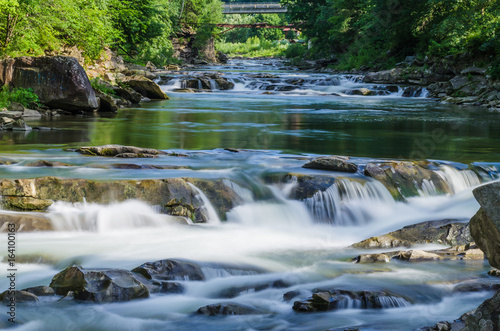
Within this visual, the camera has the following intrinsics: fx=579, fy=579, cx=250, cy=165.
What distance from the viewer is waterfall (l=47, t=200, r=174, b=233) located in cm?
715

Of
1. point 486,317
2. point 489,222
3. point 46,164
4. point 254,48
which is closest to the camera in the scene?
point 486,317

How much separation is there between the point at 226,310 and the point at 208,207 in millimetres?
3104

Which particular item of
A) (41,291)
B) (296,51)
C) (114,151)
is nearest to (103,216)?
(41,291)

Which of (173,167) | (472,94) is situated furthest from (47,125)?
(472,94)

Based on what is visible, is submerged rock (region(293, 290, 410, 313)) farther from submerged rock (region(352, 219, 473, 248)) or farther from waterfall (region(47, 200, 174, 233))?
waterfall (region(47, 200, 174, 233))

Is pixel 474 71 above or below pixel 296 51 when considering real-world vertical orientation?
below

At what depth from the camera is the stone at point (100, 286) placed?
5.10 metres

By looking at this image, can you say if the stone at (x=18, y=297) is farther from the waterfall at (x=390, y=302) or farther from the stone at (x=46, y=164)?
the stone at (x=46, y=164)

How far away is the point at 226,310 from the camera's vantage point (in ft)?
16.4

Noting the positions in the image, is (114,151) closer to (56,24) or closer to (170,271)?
(170,271)

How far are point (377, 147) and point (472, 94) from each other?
1502 centimetres

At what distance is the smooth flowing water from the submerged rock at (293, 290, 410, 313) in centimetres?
4

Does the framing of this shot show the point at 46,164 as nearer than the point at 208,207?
No

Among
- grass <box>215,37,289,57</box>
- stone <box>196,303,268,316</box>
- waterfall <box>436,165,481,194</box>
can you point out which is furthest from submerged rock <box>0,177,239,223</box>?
grass <box>215,37,289,57</box>
